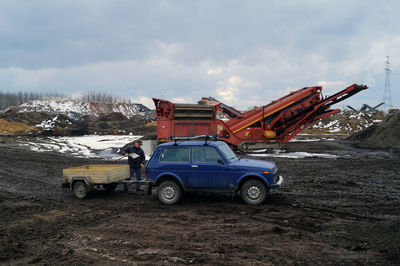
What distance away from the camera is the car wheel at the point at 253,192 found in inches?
324

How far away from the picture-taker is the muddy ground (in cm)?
520

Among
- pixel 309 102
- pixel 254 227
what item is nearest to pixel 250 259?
pixel 254 227

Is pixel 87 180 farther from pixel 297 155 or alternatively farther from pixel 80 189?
pixel 297 155

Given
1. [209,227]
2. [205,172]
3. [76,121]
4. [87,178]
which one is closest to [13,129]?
[76,121]

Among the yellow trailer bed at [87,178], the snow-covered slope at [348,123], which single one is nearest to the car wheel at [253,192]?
the yellow trailer bed at [87,178]

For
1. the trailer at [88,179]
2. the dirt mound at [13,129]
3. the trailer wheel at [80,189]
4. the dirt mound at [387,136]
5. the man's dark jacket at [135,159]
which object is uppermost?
the dirt mound at [13,129]

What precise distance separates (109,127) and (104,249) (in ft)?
171

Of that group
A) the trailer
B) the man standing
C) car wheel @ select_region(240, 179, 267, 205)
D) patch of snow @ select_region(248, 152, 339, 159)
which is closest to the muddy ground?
car wheel @ select_region(240, 179, 267, 205)

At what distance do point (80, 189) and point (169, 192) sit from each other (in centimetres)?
300

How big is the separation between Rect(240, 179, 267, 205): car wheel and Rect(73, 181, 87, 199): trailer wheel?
4.78 meters

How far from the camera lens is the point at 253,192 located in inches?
326

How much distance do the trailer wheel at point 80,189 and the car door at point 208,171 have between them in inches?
135

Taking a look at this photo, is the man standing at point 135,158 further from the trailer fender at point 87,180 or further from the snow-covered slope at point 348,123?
the snow-covered slope at point 348,123

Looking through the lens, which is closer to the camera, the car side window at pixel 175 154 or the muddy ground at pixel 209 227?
the muddy ground at pixel 209 227
